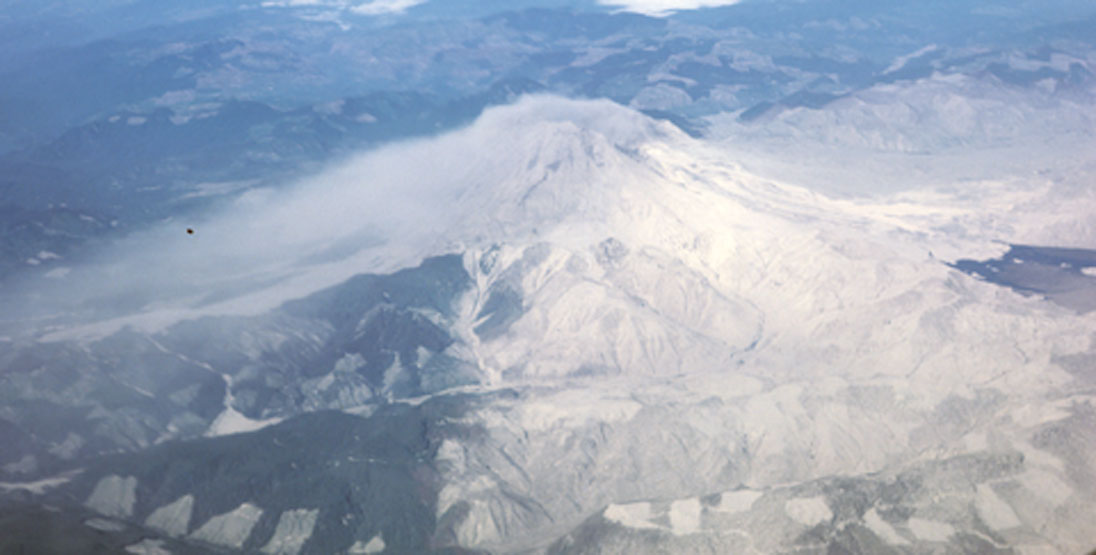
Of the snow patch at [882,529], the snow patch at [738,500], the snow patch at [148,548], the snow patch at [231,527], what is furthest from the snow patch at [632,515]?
the snow patch at [148,548]

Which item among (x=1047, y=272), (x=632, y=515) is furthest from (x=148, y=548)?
(x=1047, y=272)

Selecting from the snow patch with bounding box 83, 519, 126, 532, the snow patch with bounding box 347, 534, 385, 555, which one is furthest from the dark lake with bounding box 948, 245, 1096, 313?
the snow patch with bounding box 83, 519, 126, 532

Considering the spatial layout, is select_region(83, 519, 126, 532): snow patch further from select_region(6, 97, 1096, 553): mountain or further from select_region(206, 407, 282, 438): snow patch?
select_region(206, 407, 282, 438): snow patch

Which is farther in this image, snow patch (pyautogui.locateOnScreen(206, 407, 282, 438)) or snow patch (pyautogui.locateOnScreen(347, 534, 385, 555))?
snow patch (pyautogui.locateOnScreen(206, 407, 282, 438))

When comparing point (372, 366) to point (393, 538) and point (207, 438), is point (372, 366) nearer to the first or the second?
point (207, 438)

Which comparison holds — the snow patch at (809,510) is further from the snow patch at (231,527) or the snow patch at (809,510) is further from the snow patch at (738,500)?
the snow patch at (231,527)

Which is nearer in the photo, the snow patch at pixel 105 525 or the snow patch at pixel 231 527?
the snow patch at pixel 105 525

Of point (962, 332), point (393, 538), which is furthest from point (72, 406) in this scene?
A: point (962, 332)

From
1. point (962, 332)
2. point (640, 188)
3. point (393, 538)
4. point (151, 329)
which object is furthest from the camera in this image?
point (640, 188)
